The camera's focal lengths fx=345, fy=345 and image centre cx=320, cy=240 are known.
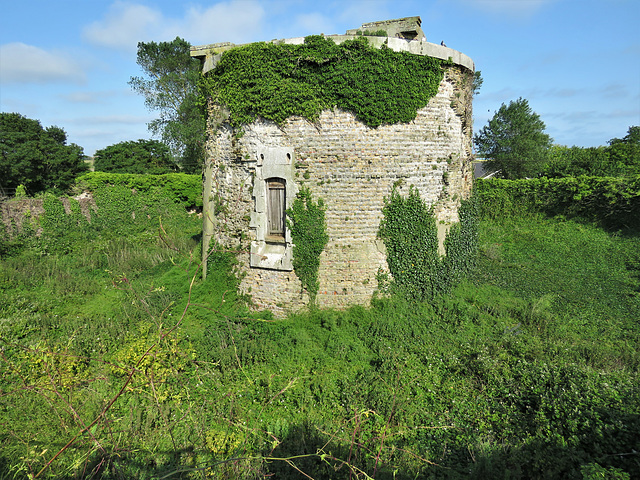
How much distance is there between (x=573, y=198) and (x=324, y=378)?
14933mm

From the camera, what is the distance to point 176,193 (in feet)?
71.9

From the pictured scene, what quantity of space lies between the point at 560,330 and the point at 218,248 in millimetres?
8316

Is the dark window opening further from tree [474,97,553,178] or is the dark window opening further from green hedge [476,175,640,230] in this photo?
tree [474,97,553,178]

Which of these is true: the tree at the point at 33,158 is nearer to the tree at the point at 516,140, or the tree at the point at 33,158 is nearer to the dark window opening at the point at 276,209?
the dark window opening at the point at 276,209

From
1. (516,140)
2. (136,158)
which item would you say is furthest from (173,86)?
(516,140)

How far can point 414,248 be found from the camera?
8.38 metres

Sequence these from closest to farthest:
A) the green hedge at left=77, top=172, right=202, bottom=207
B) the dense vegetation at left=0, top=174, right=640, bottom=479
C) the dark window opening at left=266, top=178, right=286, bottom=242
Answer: the dense vegetation at left=0, top=174, right=640, bottom=479 < the dark window opening at left=266, top=178, right=286, bottom=242 < the green hedge at left=77, top=172, right=202, bottom=207

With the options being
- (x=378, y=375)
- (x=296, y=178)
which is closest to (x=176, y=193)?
(x=296, y=178)

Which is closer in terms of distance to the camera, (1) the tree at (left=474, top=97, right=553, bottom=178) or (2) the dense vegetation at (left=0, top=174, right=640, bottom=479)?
(2) the dense vegetation at (left=0, top=174, right=640, bottom=479)

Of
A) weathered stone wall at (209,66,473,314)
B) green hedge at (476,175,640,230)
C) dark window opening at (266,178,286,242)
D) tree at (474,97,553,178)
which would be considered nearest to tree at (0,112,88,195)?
weathered stone wall at (209,66,473,314)

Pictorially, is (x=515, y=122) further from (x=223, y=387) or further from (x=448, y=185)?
(x=223, y=387)

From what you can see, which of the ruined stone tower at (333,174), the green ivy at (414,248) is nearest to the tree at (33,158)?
the ruined stone tower at (333,174)

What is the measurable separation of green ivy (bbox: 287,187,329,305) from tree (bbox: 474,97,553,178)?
71.8ft

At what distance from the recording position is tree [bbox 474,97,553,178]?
23969 mm
